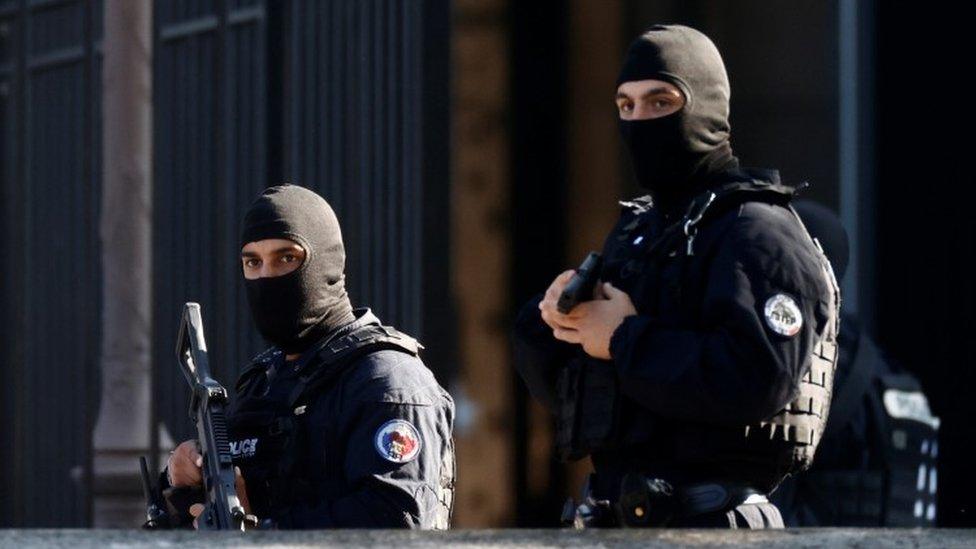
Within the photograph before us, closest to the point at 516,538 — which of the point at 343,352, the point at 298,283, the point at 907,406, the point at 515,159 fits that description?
the point at 343,352

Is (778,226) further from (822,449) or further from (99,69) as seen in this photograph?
(99,69)

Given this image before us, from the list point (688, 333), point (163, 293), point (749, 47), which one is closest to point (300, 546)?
point (688, 333)

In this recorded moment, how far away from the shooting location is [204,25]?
970 cm

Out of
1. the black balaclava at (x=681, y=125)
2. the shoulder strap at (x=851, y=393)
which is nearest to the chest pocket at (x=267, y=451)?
the black balaclava at (x=681, y=125)

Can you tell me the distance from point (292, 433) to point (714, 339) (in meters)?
0.96

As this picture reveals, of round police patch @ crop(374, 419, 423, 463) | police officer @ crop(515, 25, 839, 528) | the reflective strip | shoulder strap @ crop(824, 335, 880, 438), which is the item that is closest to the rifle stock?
round police patch @ crop(374, 419, 423, 463)

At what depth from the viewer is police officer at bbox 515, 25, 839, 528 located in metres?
4.05

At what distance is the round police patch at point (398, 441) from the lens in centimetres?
443

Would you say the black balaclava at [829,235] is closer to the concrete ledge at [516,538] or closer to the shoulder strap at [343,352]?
the shoulder strap at [343,352]

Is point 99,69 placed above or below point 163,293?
above

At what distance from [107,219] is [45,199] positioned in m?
3.38

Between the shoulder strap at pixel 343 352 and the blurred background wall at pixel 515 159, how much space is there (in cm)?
315

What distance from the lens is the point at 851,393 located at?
230 inches

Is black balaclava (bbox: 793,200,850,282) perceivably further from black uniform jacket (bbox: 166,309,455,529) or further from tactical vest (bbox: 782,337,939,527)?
black uniform jacket (bbox: 166,309,455,529)
